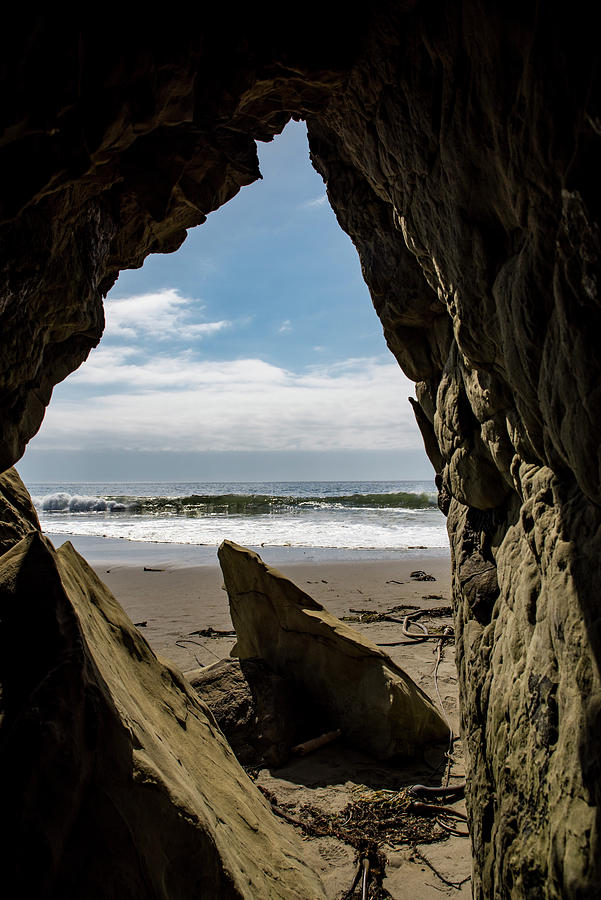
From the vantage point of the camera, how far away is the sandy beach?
329 cm

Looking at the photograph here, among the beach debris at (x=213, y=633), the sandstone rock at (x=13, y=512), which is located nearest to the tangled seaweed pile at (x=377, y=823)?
the sandstone rock at (x=13, y=512)

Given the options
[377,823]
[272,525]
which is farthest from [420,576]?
[272,525]

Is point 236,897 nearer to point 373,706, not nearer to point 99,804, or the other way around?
point 99,804

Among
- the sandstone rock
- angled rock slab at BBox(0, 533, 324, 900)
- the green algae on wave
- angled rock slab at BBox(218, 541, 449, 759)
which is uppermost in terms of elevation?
the sandstone rock

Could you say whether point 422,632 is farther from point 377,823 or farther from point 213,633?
point 377,823

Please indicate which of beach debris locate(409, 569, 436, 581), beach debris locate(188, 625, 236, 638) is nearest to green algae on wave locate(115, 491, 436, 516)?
beach debris locate(409, 569, 436, 581)

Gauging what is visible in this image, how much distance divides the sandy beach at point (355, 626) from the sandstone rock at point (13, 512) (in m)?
2.92

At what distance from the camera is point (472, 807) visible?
3041 mm

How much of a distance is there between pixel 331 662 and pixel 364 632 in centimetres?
314

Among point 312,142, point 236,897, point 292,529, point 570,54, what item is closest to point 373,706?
point 236,897

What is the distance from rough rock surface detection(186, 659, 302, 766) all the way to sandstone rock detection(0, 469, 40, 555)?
2285 mm

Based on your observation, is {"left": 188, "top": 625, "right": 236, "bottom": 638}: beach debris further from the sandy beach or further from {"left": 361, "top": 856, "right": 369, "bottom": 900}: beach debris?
{"left": 361, "top": 856, "right": 369, "bottom": 900}: beach debris

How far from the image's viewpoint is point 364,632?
26.3 feet

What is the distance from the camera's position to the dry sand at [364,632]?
3270mm
